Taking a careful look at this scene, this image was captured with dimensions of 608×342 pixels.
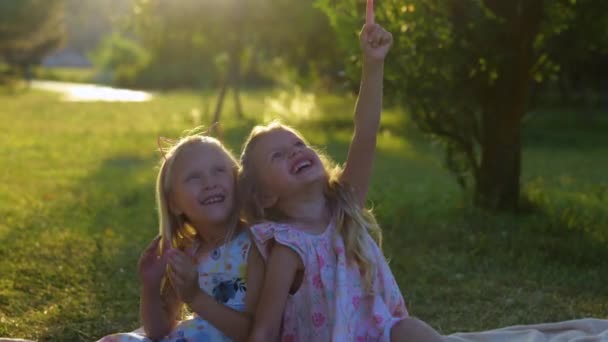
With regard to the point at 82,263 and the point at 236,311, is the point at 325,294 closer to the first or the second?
the point at 236,311

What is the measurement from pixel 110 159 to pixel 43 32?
2652 centimetres

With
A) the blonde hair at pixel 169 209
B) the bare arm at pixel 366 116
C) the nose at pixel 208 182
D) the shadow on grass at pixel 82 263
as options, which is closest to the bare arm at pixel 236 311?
the blonde hair at pixel 169 209

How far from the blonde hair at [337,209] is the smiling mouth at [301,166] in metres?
0.13

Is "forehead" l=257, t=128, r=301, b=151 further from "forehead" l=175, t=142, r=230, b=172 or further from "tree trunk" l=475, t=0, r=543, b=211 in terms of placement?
"tree trunk" l=475, t=0, r=543, b=211

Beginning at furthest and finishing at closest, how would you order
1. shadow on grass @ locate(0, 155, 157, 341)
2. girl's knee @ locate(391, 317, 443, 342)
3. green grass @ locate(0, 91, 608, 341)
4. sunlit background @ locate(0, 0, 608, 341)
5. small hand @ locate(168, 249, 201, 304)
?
sunlit background @ locate(0, 0, 608, 341), green grass @ locate(0, 91, 608, 341), shadow on grass @ locate(0, 155, 157, 341), girl's knee @ locate(391, 317, 443, 342), small hand @ locate(168, 249, 201, 304)

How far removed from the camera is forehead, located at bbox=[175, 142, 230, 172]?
3592mm

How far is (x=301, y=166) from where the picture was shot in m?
3.53

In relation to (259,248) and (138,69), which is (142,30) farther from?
(138,69)

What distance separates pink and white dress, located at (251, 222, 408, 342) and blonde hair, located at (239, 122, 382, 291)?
32mm

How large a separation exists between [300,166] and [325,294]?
1.61 feet

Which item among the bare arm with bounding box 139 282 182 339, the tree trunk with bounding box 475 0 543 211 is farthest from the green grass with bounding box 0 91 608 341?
the bare arm with bounding box 139 282 182 339

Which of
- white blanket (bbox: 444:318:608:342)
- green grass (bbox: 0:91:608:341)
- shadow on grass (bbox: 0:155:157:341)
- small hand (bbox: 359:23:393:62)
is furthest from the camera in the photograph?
green grass (bbox: 0:91:608:341)

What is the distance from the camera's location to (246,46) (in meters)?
21.6

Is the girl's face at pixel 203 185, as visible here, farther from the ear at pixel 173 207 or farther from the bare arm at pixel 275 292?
the bare arm at pixel 275 292
